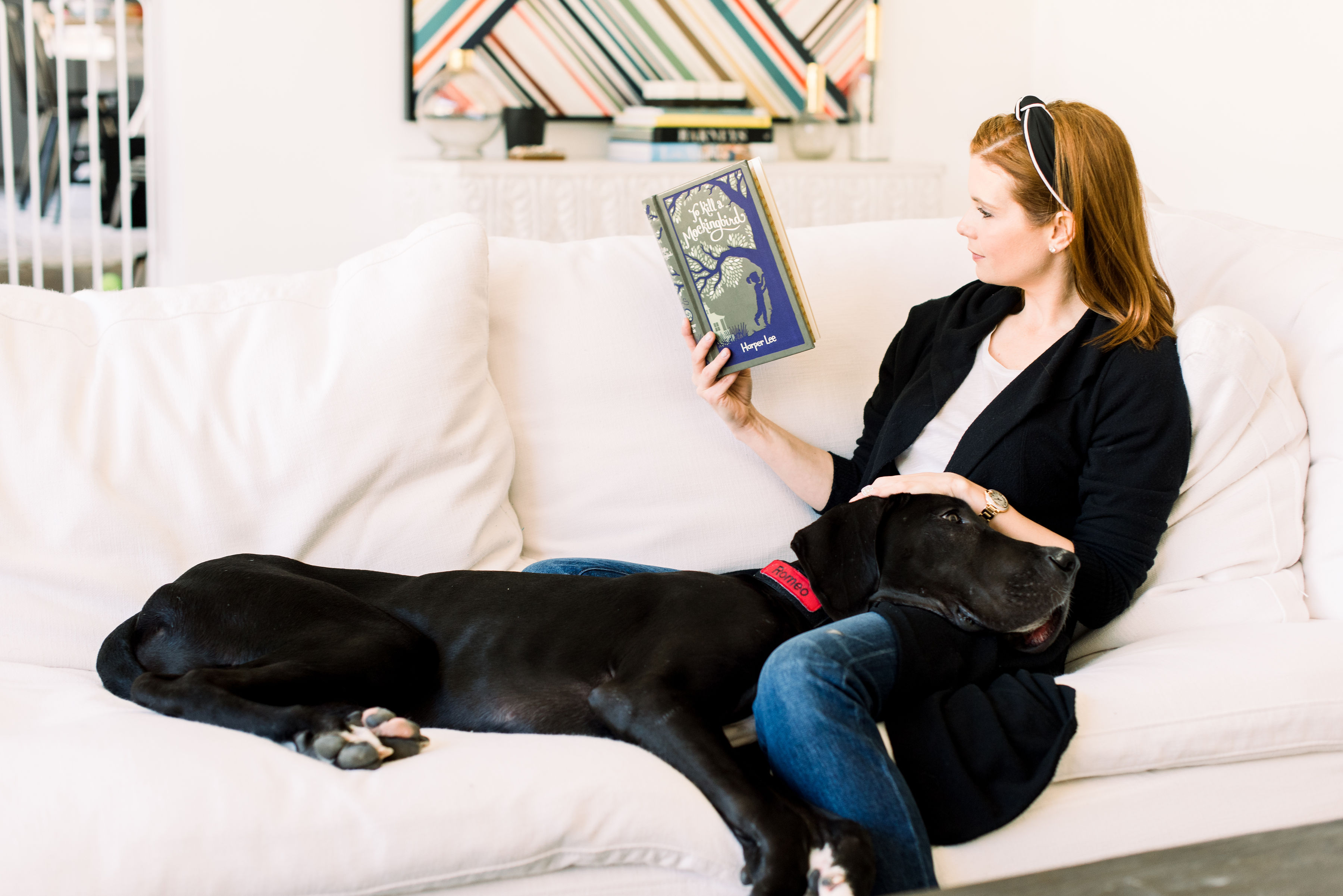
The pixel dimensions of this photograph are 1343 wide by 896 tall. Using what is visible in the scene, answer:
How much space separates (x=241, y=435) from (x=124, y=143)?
2301mm

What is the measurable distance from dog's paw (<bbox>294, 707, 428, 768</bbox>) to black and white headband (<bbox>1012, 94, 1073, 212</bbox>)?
3.87 ft

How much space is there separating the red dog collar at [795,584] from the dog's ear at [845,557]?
0.04ft

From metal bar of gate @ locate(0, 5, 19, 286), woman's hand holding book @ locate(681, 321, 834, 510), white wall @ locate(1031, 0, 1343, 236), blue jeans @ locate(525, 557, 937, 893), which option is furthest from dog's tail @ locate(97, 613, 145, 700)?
white wall @ locate(1031, 0, 1343, 236)

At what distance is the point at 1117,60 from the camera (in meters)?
3.87

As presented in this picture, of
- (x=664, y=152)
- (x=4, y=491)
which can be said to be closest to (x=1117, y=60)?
(x=664, y=152)

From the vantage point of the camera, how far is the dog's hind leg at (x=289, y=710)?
124 centimetres

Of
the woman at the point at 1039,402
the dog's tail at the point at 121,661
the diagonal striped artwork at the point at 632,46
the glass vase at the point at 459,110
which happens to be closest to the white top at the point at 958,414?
the woman at the point at 1039,402

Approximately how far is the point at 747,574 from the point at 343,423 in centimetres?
67

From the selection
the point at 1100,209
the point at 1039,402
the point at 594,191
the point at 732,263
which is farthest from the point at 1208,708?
the point at 594,191

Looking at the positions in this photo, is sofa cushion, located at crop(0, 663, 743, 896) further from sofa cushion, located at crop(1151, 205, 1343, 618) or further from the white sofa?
sofa cushion, located at crop(1151, 205, 1343, 618)

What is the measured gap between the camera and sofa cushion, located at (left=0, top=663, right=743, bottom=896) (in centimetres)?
109

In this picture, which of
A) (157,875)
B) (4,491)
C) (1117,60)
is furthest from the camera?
(1117,60)

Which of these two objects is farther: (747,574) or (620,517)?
(620,517)

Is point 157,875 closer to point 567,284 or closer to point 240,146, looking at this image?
point 567,284
